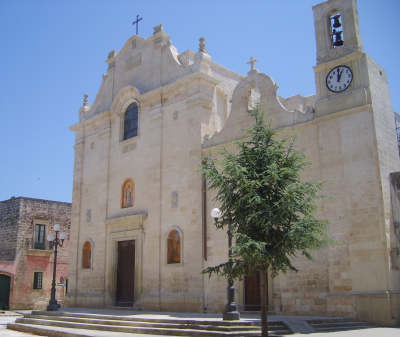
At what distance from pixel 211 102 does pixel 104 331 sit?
33.1 ft

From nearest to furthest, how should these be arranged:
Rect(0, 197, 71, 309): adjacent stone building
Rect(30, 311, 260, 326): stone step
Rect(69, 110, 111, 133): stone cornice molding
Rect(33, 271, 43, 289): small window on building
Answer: Rect(30, 311, 260, 326): stone step < Rect(69, 110, 111, 133): stone cornice molding < Rect(0, 197, 71, 309): adjacent stone building < Rect(33, 271, 43, 289): small window on building

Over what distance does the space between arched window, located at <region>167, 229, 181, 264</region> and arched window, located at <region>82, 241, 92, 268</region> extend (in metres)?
5.87

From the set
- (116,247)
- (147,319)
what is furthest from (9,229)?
(147,319)

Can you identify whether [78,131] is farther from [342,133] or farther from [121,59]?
[342,133]

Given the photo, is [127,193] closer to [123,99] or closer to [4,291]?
[123,99]

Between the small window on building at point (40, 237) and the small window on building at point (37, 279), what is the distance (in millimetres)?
1741

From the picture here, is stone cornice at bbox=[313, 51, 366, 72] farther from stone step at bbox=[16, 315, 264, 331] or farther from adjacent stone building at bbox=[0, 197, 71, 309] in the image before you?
adjacent stone building at bbox=[0, 197, 71, 309]

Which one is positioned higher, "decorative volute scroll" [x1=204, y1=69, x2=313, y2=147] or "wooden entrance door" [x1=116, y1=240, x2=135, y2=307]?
"decorative volute scroll" [x1=204, y1=69, x2=313, y2=147]

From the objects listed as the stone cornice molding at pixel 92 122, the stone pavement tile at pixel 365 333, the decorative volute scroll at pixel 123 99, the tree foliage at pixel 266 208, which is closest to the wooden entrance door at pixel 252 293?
the stone pavement tile at pixel 365 333

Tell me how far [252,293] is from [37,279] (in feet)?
65.4

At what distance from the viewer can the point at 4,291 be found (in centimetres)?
3019

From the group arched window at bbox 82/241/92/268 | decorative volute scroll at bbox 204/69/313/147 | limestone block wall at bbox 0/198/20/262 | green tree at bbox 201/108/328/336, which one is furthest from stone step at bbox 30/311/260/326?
limestone block wall at bbox 0/198/20/262

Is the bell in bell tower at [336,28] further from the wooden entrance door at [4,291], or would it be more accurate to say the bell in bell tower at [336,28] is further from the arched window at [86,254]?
the wooden entrance door at [4,291]

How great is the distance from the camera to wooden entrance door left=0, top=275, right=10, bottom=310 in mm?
29969
